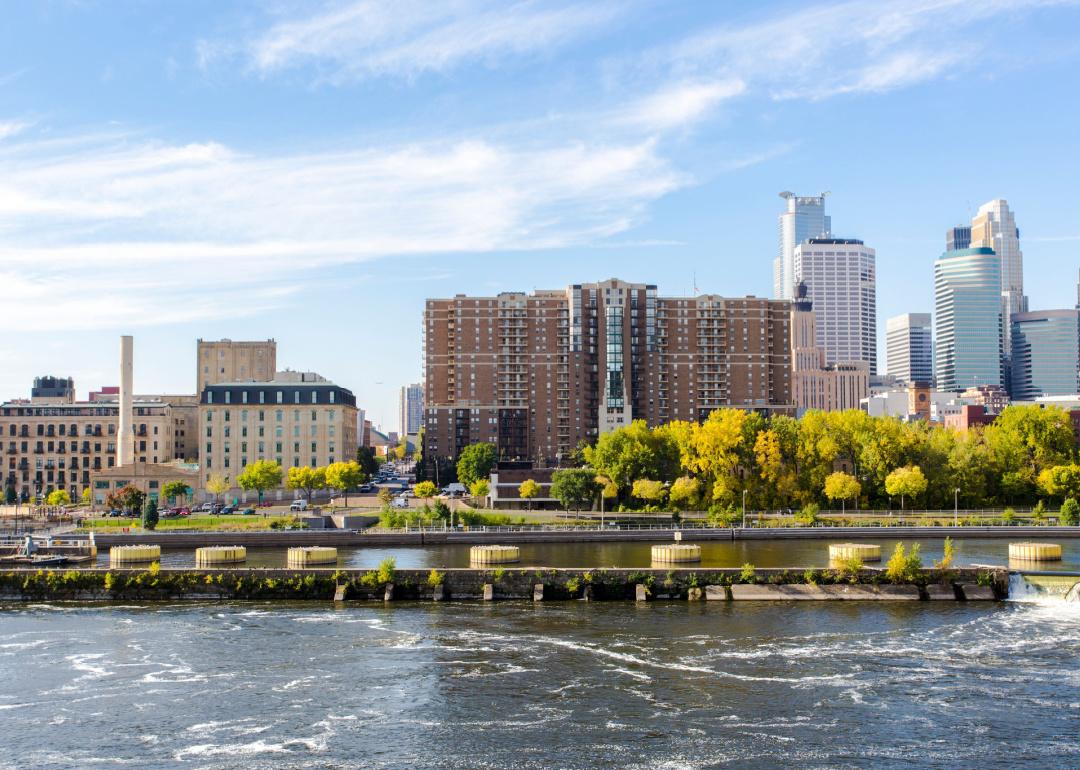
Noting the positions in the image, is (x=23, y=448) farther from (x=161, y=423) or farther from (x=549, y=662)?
(x=549, y=662)

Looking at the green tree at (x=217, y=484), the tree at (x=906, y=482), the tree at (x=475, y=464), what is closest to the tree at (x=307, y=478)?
the green tree at (x=217, y=484)

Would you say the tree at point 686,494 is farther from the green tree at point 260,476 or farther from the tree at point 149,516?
the tree at point 149,516

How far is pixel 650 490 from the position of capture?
141 meters

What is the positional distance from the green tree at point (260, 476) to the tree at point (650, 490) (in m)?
54.3

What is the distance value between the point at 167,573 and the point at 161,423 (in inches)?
4313

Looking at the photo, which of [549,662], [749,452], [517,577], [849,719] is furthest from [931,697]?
[749,452]

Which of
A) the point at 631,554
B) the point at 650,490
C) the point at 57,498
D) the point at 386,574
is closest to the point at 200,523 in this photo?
the point at 57,498

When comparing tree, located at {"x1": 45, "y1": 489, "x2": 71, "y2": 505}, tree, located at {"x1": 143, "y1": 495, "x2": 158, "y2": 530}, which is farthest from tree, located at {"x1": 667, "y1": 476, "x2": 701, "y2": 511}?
tree, located at {"x1": 45, "y1": 489, "x2": 71, "y2": 505}

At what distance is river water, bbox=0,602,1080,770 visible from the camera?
1604 inches

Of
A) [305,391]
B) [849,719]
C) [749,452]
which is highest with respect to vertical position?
[305,391]

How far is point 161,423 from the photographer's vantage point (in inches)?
7032

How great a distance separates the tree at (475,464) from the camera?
605ft

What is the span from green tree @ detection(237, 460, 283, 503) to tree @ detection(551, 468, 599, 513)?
43.5 m

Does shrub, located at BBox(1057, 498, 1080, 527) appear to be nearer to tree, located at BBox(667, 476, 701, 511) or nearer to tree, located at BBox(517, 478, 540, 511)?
tree, located at BBox(667, 476, 701, 511)
